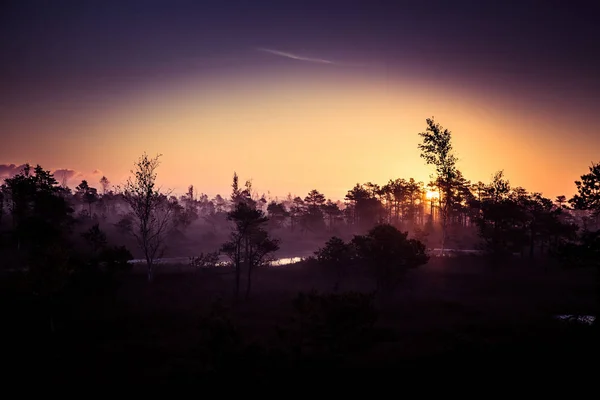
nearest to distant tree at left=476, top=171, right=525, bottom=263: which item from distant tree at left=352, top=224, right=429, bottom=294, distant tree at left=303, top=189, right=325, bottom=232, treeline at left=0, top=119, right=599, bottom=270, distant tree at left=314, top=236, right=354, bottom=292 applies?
treeline at left=0, top=119, right=599, bottom=270

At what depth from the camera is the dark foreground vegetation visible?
2003cm

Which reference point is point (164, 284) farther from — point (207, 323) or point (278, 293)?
point (207, 323)

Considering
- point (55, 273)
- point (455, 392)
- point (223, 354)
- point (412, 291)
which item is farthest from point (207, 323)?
point (412, 291)

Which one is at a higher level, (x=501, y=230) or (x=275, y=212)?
(x=275, y=212)

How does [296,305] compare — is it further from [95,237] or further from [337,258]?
[95,237]

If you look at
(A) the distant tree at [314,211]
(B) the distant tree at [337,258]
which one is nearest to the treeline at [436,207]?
(A) the distant tree at [314,211]

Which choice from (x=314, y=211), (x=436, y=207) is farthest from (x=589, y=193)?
(x=314, y=211)

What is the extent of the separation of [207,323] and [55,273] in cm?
1670

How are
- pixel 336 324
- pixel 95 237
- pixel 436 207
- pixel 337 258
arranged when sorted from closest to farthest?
pixel 336 324 → pixel 337 258 → pixel 95 237 → pixel 436 207

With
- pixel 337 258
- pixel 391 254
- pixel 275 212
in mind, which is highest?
pixel 275 212

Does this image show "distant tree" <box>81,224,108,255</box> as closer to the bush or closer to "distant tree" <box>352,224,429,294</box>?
the bush

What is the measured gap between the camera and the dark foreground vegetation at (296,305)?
2003 cm

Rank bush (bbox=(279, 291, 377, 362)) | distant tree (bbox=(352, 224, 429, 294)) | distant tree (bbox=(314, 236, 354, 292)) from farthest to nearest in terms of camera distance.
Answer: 1. distant tree (bbox=(314, 236, 354, 292))
2. distant tree (bbox=(352, 224, 429, 294))
3. bush (bbox=(279, 291, 377, 362))

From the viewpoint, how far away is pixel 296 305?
20359 millimetres
